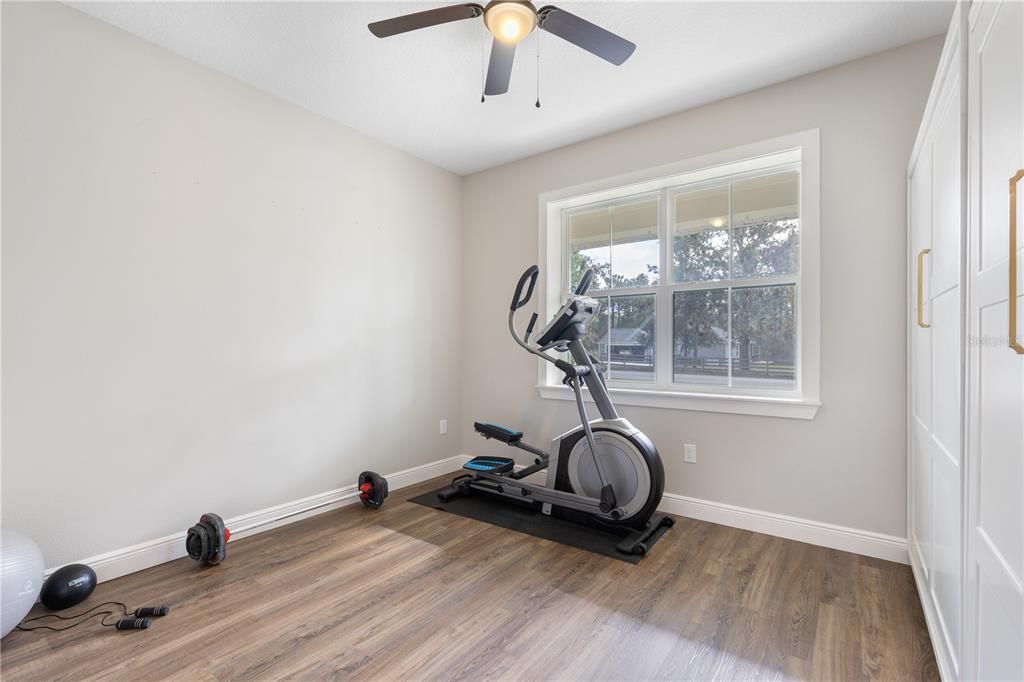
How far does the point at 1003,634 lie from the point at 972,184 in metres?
1.02

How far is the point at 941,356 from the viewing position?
1572 millimetres

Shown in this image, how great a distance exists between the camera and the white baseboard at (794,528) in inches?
92.8

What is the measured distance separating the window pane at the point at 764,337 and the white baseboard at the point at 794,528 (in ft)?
2.52

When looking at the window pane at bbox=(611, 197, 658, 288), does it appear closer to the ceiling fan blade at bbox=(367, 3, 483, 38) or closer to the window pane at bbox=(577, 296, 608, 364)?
the window pane at bbox=(577, 296, 608, 364)

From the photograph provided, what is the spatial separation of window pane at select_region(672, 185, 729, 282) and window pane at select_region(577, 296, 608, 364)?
23.2 inches

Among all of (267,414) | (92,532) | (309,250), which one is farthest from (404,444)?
(92,532)

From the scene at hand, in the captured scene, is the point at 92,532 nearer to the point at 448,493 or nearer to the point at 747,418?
the point at 448,493

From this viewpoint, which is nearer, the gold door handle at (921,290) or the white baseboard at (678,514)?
the gold door handle at (921,290)

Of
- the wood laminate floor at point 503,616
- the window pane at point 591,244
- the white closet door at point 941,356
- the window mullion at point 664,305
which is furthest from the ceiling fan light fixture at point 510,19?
the wood laminate floor at point 503,616

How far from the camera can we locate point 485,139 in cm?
347

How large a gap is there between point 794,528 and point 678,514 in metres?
0.65

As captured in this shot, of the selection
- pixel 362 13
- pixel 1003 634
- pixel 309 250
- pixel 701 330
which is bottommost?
pixel 1003 634

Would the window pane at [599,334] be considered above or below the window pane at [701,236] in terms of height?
below

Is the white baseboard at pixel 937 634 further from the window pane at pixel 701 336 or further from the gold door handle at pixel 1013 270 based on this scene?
the window pane at pixel 701 336
